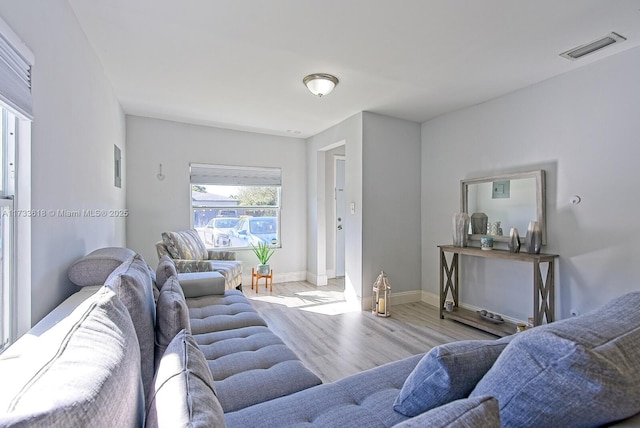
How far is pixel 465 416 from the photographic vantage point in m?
0.59

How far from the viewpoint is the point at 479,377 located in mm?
902

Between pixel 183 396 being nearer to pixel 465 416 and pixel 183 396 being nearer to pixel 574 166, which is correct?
pixel 465 416

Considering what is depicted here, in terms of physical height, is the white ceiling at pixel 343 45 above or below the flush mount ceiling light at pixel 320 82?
above

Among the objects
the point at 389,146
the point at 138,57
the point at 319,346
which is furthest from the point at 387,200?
the point at 138,57

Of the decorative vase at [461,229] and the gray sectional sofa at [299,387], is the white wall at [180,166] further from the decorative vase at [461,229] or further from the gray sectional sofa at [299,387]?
the gray sectional sofa at [299,387]

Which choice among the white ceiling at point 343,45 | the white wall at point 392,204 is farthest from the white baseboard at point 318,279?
the white ceiling at point 343,45

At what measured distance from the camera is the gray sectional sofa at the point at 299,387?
528mm

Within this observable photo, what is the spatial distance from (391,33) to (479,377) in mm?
2063

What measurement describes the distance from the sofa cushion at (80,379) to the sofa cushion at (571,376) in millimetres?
827

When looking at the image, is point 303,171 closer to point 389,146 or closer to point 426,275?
point 389,146

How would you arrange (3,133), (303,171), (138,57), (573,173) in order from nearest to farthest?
1. (3,133)
2. (138,57)
3. (573,173)
4. (303,171)

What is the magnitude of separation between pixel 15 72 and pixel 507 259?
11.3ft

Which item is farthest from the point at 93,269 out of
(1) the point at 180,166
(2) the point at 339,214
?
(2) the point at 339,214

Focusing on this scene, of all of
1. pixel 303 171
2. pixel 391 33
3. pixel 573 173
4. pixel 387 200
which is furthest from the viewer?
pixel 303 171
